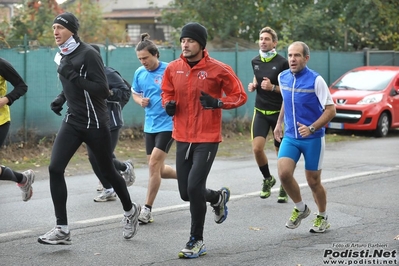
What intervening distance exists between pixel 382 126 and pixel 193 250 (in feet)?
44.6

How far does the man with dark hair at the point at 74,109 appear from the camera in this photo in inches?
295

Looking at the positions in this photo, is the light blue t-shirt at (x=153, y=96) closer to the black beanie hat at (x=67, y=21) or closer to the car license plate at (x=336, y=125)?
the black beanie hat at (x=67, y=21)

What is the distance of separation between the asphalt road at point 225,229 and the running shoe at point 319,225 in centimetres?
8

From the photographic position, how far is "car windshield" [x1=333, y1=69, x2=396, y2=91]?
2078 centimetres

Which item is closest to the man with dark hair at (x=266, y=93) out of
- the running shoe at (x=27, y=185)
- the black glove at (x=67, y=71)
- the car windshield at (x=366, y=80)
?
the running shoe at (x=27, y=185)

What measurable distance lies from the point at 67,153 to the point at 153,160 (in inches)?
65.9

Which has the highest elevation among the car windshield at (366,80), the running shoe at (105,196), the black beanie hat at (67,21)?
the black beanie hat at (67,21)

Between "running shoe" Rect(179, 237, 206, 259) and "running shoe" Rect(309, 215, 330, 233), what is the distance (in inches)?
60.9

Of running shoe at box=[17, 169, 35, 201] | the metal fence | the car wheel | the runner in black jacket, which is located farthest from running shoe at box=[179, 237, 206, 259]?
the car wheel

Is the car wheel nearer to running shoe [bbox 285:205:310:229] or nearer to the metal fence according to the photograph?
the metal fence

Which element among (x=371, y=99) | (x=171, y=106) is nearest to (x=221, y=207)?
(x=171, y=106)

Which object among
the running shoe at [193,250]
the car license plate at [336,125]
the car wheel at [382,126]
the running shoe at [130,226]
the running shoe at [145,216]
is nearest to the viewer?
the running shoe at [193,250]

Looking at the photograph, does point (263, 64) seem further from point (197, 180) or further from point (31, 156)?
point (31, 156)

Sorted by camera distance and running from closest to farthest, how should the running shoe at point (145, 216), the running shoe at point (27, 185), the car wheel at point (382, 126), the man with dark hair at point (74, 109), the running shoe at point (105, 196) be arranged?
the man with dark hair at point (74, 109)
the running shoe at point (145, 216)
the running shoe at point (27, 185)
the running shoe at point (105, 196)
the car wheel at point (382, 126)
